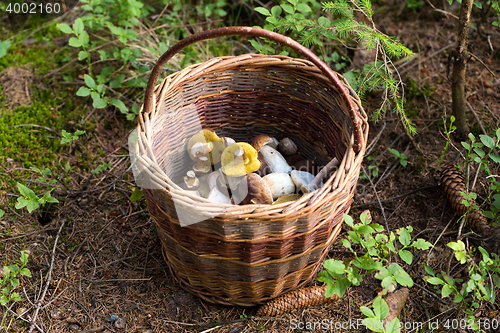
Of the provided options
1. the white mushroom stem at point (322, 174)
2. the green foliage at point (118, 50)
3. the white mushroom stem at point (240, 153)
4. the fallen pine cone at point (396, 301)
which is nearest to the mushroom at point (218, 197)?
the white mushroom stem at point (240, 153)

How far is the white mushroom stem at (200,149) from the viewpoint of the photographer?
2.09 m

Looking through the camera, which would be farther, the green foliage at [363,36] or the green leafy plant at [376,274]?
the green foliage at [363,36]

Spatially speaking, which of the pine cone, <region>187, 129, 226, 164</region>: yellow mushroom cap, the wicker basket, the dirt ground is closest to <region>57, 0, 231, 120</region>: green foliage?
the dirt ground

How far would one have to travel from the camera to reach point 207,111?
2.43 m

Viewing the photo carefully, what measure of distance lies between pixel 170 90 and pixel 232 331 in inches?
52.5

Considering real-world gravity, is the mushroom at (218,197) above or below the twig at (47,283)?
above

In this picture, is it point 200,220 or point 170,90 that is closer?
point 200,220

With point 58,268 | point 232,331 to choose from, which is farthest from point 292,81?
point 58,268

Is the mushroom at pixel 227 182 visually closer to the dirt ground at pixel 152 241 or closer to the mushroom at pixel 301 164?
the mushroom at pixel 301 164

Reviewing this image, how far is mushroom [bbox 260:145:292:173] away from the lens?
2.25 m

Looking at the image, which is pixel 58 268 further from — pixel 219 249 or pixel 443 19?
pixel 443 19

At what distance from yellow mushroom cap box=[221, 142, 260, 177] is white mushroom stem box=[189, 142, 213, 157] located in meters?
0.14

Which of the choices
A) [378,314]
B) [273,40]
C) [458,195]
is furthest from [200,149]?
[458,195]

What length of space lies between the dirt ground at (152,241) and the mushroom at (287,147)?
22.7 inches
